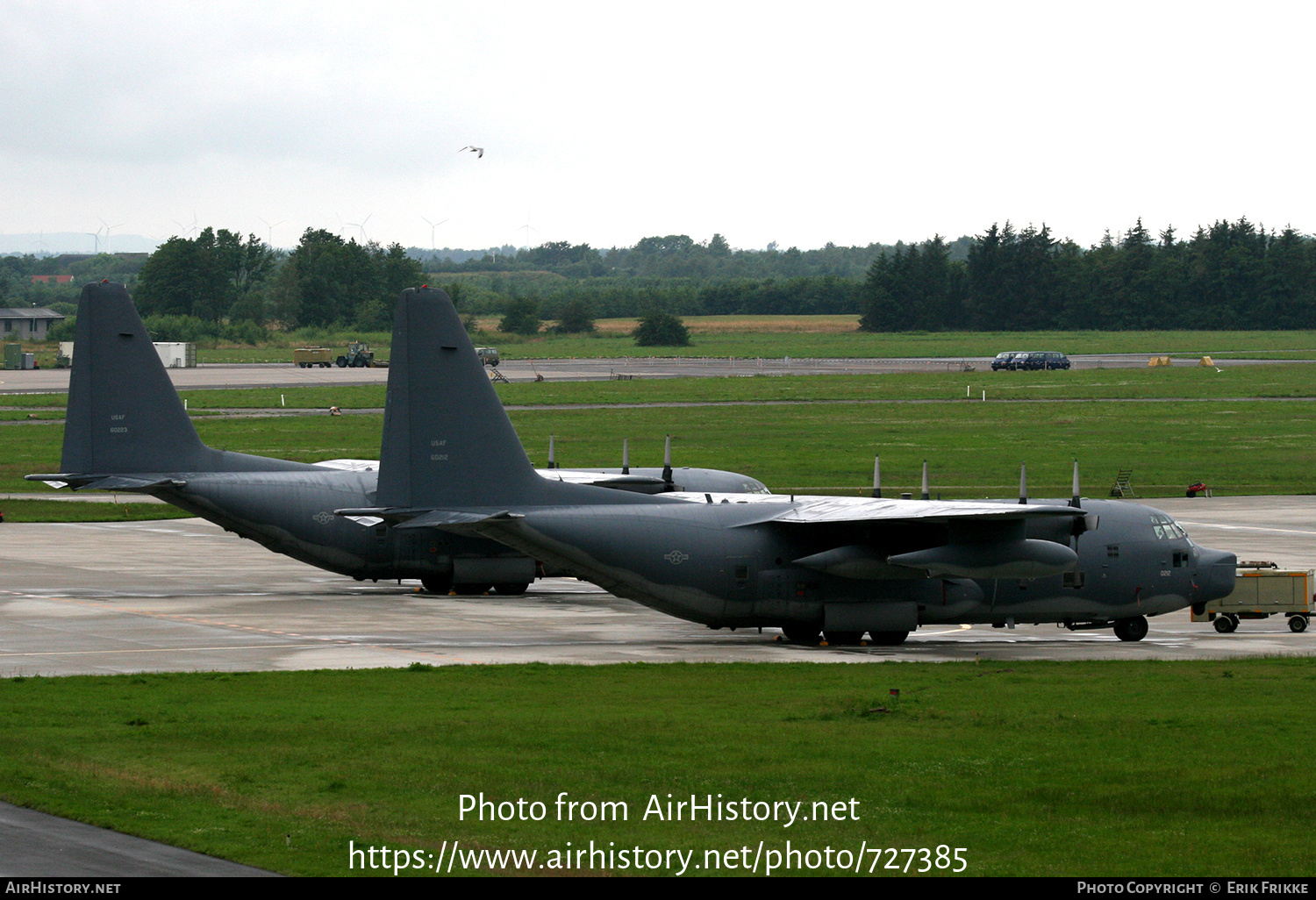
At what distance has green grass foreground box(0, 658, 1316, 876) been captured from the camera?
1723 cm

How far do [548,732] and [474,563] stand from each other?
19.0m

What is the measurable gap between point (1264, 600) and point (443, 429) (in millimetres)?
21039

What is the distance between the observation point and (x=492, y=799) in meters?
19.0

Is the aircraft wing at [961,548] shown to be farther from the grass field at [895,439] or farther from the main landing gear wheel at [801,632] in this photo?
the grass field at [895,439]

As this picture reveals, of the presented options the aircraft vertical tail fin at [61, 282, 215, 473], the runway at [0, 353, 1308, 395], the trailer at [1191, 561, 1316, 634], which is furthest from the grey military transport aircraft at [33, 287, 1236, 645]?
the runway at [0, 353, 1308, 395]

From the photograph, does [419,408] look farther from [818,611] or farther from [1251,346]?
[1251,346]

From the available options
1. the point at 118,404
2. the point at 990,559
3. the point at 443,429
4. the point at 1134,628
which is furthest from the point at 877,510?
the point at 118,404

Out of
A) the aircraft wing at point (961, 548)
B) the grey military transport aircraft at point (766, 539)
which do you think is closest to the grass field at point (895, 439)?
the grey military transport aircraft at point (766, 539)

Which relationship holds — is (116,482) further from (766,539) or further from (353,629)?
(766,539)

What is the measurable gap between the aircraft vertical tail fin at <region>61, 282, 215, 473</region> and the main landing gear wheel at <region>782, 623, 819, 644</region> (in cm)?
Answer: 1742

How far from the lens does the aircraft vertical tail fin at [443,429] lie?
35.3 metres

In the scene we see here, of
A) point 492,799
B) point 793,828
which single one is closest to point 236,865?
point 492,799

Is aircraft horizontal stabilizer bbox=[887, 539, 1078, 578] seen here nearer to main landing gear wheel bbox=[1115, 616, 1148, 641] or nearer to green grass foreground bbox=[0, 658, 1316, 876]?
green grass foreground bbox=[0, 658, 1316, 876]

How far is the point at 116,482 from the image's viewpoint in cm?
4091
